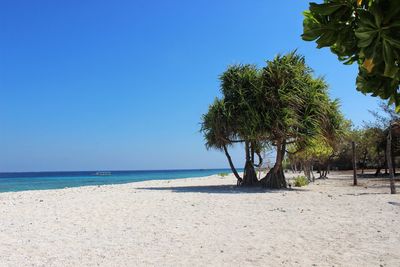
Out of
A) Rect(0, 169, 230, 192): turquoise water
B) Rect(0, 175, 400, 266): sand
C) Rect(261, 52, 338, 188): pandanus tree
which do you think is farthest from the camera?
Rect(0, 169, 230, 192): turquoise water

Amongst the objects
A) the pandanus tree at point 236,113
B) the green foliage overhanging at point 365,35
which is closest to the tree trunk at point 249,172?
the pandanus tree at point 236,113

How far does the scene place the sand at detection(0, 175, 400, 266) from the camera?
589cm

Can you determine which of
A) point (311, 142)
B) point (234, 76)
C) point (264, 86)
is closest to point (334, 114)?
point (311, 142)

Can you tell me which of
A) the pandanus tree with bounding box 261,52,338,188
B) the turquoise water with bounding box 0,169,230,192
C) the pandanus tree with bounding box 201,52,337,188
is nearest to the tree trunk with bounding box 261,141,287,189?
the pandanus tree with bounding box 201,52,337,188

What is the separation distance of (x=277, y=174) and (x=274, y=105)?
388 centimetres

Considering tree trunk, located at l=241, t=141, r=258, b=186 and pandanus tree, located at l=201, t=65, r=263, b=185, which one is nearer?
pandanus tree, located at l=201, t=65, r=263, b=185

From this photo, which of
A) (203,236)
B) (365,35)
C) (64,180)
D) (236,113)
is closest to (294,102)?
(236,113)

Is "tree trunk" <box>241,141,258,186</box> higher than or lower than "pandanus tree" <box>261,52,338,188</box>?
lower

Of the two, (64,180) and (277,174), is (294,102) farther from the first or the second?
(64,180)

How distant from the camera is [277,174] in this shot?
20.1 metres

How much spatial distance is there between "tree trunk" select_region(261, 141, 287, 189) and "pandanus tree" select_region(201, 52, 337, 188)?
0.16 feet

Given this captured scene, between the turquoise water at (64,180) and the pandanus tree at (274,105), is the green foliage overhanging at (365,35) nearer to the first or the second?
the pandanus tree at (274,105)

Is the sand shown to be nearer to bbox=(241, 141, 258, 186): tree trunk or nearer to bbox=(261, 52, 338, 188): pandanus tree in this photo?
bbox=(261, 52, 338, 188): pandanus tree

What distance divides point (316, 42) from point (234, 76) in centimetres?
1768
